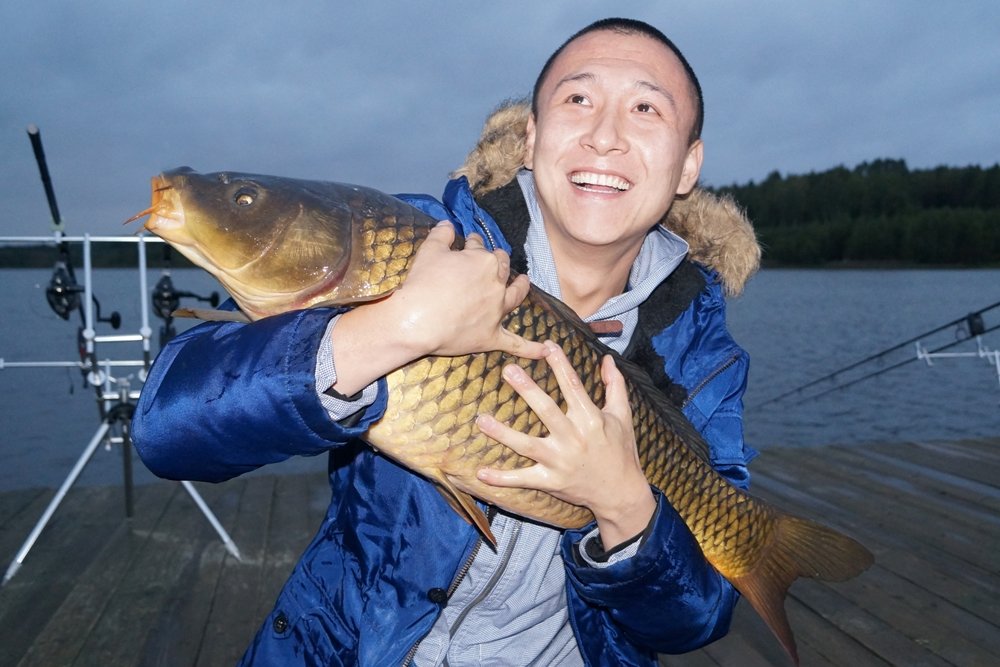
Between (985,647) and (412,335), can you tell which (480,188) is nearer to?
(412,335)

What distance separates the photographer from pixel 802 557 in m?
1.73

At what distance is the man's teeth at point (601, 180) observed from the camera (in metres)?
1.50

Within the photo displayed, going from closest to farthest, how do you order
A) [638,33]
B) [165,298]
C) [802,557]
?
[638,33], [802,557], [165,298]

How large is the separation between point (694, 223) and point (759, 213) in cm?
4783

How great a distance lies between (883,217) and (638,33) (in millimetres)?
46174

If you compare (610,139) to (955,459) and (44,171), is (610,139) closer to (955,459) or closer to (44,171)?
(44,171)

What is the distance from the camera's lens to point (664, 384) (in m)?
1.69

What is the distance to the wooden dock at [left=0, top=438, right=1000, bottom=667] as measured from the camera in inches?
106

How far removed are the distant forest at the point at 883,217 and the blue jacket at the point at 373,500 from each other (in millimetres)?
39476

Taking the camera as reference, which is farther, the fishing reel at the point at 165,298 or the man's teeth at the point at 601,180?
the fishing reel at the point at 165,298

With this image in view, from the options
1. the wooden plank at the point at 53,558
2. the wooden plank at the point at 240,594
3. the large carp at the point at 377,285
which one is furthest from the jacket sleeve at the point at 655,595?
the wooden plank at the point at 53,558

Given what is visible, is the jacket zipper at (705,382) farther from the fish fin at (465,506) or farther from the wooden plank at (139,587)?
the wooden plank at (139,587)

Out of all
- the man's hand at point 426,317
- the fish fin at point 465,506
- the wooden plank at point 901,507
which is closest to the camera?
the man's hand at point 426,317

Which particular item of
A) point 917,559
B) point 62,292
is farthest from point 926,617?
point 62,292
